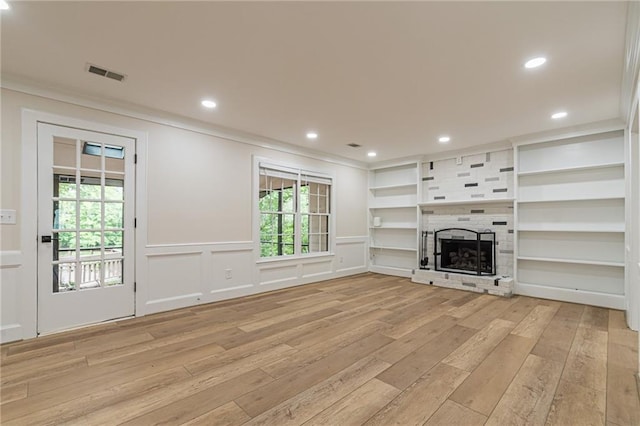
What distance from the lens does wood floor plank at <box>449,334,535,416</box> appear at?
6.30 ft

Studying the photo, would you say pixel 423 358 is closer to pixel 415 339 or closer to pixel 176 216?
pixel 415 339

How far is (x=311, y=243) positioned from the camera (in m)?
5.75

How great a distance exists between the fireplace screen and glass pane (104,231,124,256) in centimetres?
501

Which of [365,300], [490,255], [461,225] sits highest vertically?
[461,225]

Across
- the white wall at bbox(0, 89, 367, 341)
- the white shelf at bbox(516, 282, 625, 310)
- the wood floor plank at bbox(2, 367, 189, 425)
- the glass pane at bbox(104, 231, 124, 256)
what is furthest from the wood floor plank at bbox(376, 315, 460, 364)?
the glass pane at bbox(104, 231, 124, 256)

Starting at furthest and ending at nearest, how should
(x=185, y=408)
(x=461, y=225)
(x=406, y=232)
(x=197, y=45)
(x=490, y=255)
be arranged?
(x=406, y=232) < (x=461, y=225) < (x=490, y=255) < (x=197, y=45) < (x=185, y=408)

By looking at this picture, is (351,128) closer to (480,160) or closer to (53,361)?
(480,160)

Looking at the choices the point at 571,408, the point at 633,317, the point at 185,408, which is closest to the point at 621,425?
the point at 571,408

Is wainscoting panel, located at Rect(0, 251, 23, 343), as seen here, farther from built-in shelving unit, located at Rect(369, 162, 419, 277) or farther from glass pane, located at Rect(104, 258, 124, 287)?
built-in shelving unit, located at Rect(369, 162, 419, 277)

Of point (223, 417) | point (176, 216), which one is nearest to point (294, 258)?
point (176, 216)

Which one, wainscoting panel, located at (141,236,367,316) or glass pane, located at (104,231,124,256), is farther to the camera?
wainscoting panel, located at (141,236,367,316)

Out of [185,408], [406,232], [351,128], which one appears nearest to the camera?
[185,408]

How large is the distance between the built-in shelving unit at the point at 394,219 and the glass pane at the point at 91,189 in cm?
504

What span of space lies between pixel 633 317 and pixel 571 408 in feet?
7.10
